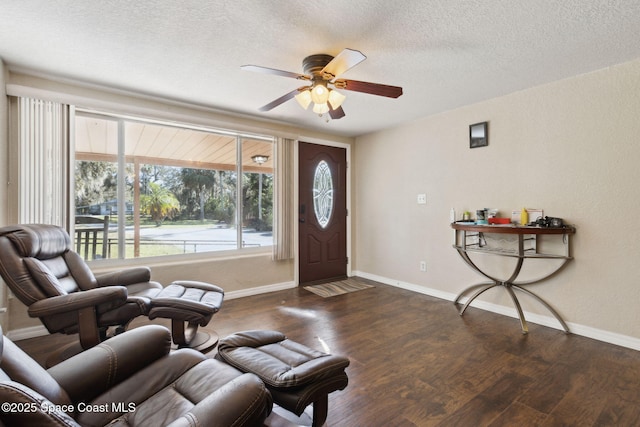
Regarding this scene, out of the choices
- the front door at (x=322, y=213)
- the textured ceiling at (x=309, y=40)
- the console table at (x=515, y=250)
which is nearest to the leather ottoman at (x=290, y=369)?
the textured ceiling at (x=309, y=40)

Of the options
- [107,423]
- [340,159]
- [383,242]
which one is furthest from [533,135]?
[107,423]

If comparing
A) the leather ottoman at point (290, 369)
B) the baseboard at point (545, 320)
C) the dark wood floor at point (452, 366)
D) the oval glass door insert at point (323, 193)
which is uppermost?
the oval glass door insert at point (323, 193)

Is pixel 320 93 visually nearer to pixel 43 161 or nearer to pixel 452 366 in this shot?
pixel 452 366

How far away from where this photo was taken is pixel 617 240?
2.59 metres

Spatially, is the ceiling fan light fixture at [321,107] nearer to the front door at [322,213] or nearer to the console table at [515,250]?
the console table at [515,250]

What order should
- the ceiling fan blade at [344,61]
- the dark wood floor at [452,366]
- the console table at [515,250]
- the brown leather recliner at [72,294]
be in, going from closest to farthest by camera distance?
1. the dark wood floor at [452,366]
2. the ceiling fan blade at [344,61]
3. the brown leather recliner at [72,294]
4. the console table at [515,250]

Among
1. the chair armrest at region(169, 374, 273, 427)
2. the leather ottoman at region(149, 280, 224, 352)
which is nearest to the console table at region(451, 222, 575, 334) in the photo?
the leather ottoman at region(149, 280, 224, 352)

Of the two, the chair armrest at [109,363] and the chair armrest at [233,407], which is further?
the chair armrest at [109,363]

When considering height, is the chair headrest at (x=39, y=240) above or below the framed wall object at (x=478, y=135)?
below

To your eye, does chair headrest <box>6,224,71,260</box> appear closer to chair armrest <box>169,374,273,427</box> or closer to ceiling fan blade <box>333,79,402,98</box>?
chair armrest <box>169,374,273,427</box>

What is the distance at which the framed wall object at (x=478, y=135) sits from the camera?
11.2 feet

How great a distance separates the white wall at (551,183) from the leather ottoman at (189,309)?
2733mm

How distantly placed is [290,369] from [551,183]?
9.83ft

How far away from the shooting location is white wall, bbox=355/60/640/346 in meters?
2.55
